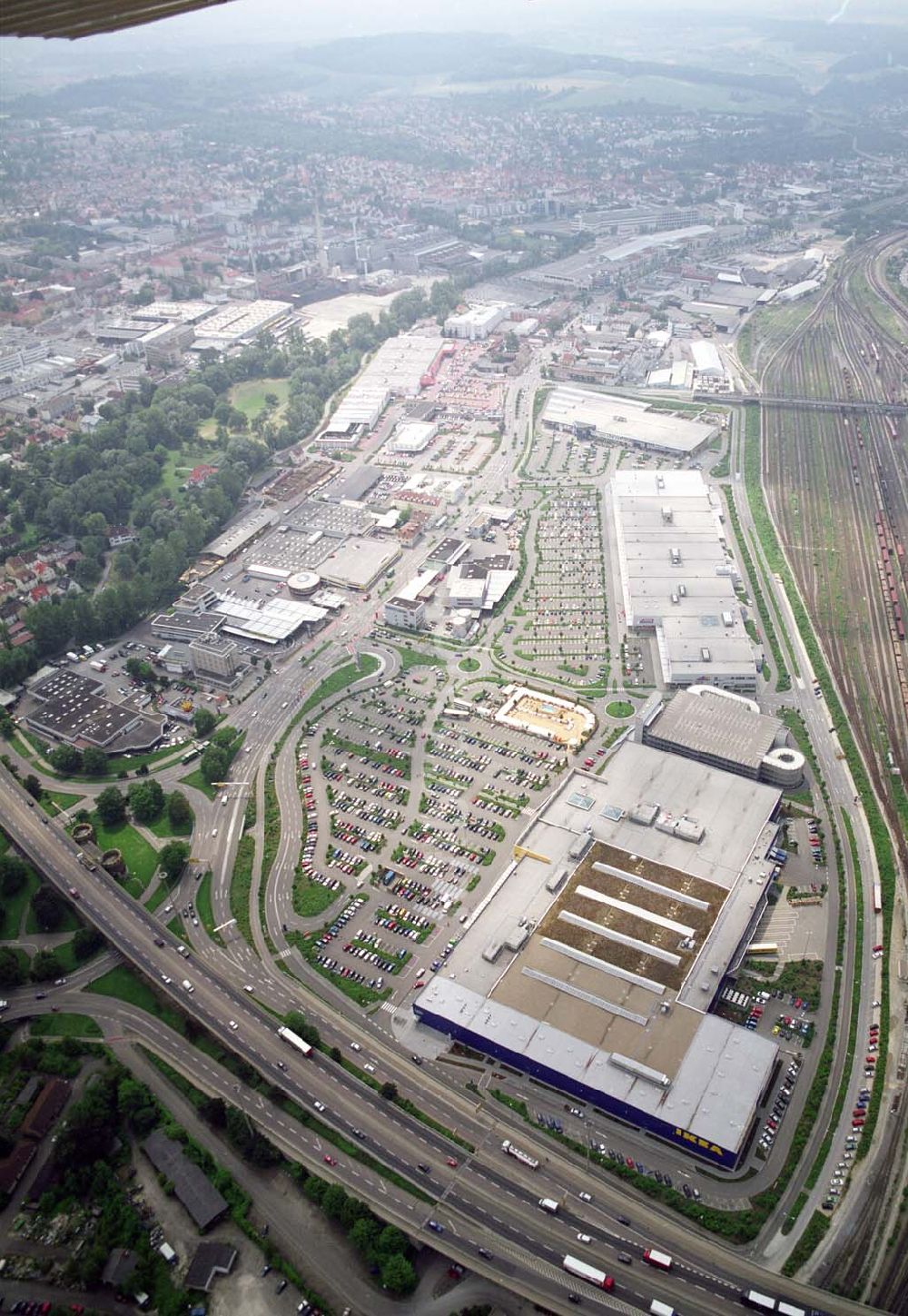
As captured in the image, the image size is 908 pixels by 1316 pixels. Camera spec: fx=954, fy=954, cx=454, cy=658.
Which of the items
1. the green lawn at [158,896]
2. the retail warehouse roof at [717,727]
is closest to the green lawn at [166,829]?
the green lawn at [158,896]

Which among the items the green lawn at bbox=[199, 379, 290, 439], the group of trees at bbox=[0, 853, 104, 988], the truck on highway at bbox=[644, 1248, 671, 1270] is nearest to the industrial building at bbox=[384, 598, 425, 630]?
the group of trees at bbox=[0, 853, 104, 988]

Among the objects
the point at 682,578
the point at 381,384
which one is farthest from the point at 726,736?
the point at 381,384

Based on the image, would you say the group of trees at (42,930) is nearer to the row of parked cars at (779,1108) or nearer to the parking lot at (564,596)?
the row of parked cars at (779,1108)

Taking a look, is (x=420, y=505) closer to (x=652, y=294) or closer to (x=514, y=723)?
(x=514, y=723)

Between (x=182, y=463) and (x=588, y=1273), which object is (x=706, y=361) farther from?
(x=588, y=1273)

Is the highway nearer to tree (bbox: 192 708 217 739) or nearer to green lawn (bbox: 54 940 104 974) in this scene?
green lawn (bbox: 54 940 104 974)
